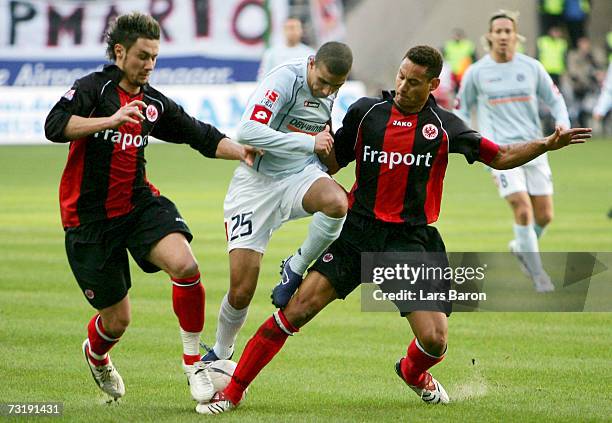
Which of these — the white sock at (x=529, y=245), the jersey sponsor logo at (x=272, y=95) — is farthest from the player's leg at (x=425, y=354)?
the white sock at (x=529, y=245)

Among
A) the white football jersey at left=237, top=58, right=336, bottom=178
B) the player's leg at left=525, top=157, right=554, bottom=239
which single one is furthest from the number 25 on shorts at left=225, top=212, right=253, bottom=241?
the player's leg at left=525, top=157, right=554, bottom=239

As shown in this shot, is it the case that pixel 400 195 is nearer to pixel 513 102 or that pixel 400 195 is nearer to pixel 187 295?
pixel 187 295

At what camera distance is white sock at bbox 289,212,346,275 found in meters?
6.54

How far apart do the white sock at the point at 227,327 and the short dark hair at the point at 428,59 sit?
1801mm

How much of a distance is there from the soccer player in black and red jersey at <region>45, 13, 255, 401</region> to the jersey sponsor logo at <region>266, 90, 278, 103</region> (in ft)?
1.98

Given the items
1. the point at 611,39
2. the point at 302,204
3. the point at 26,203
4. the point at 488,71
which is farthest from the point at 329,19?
the point at 302,204

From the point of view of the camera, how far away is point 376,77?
1320 inches

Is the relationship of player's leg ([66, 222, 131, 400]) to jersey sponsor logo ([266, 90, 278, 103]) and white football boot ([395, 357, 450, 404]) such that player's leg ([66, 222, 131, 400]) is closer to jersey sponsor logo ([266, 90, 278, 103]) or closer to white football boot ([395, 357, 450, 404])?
jersey sponsor logo ([266, 90, 278, 103])

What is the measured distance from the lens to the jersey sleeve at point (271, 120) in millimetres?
6652

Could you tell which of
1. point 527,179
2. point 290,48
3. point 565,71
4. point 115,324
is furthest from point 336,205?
point 565,71

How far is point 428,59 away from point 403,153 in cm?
53

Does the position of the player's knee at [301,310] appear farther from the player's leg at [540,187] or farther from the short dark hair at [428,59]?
the player's leg at [540,187]

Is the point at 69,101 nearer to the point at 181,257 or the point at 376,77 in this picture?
the point at 181,257

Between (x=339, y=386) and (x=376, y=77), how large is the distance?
27002 millimetres
